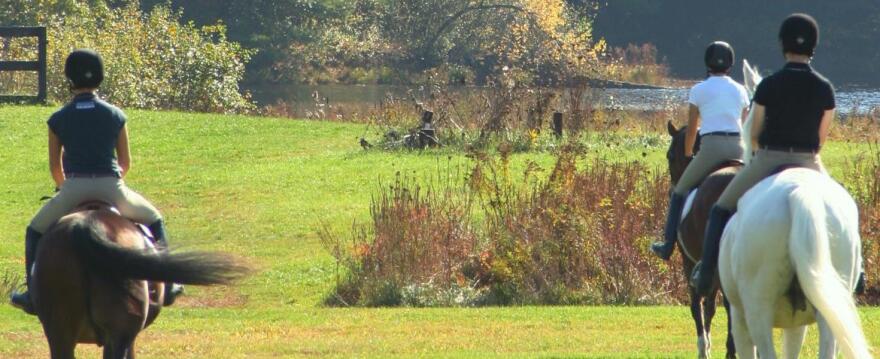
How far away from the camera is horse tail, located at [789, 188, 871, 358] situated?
654 cm

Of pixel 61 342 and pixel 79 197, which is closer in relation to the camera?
pixel 61 342

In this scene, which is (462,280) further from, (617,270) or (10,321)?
(10,321)

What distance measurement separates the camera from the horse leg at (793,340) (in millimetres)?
7922

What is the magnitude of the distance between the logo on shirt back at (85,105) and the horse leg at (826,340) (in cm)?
420

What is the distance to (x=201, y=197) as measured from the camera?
22.6 metres

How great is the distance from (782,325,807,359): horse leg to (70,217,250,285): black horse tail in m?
3.01

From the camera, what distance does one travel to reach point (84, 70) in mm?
8344

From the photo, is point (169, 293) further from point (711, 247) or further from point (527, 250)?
point (527, 250)

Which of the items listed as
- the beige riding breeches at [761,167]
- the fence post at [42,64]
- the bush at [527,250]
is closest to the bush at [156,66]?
the fence post at [42,64]

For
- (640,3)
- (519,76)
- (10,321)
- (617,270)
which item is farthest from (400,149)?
(640,3)

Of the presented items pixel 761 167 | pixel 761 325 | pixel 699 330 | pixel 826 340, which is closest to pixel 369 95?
pixel 699 330

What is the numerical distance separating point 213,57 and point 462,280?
2172 centimetres

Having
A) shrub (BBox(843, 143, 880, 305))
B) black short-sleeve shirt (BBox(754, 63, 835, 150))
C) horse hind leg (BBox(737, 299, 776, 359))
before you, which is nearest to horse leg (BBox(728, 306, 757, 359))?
horse hind leg (BBox(737, 299, 776, 359))

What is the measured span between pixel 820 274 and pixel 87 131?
4177 mm
